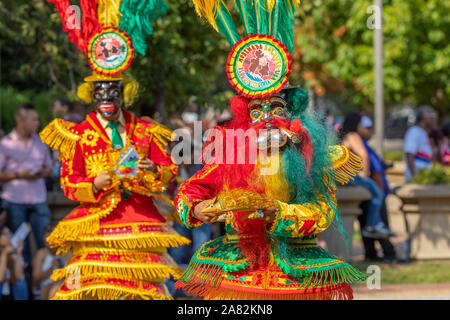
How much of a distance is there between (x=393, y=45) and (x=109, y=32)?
11400 millimetres

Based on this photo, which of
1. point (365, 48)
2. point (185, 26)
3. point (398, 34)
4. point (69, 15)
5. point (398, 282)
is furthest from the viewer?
point (365, 48)

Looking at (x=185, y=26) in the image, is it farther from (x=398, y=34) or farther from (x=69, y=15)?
(x=398, y=34)

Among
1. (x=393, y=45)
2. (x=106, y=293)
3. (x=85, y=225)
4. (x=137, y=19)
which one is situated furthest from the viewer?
(x=393, y=45)

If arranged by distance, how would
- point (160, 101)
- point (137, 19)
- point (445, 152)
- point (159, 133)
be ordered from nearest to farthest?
point (159, 133)
point (137, 19)
point (160, 101)
point (445, 152)

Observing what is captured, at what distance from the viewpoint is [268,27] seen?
397 cm

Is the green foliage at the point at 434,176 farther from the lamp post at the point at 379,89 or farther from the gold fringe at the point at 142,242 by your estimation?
the gold fringe at the point at 142,242

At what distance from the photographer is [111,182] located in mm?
5383

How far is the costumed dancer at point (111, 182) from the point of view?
542cm

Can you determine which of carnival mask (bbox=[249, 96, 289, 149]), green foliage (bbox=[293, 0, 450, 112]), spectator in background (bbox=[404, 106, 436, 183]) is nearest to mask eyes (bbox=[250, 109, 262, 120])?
carnival mask (bbox=[249, 96, 289, 149])

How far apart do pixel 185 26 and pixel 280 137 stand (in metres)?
5.40

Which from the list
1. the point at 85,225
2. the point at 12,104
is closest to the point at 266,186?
the point at 85,225

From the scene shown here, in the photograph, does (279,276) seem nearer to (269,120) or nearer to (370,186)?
(269,120)

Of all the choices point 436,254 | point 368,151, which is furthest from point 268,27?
point 436,254

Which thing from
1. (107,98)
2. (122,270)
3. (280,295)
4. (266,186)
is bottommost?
(122,270)
